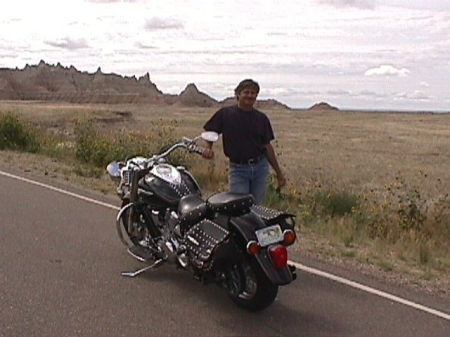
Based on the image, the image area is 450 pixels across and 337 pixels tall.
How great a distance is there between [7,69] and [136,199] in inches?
6623

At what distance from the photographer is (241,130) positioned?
21.7ft

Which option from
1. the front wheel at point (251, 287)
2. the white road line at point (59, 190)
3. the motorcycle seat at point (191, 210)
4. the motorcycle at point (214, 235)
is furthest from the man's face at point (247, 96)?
the white road line at point (59, 190)

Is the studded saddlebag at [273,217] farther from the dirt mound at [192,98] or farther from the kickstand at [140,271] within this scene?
the dirt mound at [192,98]

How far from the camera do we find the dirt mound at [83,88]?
15850 centimetres

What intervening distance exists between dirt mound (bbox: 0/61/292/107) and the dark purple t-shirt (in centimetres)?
14905

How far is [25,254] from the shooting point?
6824mm

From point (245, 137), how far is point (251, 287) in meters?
1.94

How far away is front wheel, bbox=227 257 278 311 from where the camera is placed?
16.6 ft

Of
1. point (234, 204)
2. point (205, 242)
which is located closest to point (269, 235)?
point (234, 204)

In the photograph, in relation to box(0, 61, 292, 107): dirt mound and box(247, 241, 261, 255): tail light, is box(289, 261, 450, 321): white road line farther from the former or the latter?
box(0, 61, 292, 107): dirt mound

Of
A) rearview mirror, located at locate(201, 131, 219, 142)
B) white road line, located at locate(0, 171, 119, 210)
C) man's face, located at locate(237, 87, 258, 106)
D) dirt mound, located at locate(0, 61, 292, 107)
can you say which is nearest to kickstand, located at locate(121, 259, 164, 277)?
rearview mirror, located at locate(201, 131, 219, 142)

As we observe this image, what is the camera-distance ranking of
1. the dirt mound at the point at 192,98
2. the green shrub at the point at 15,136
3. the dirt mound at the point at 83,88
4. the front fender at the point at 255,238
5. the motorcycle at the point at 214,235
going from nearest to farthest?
the front fender at the point at 255,238, the motorcycle at the point at 214,235, the green shrub at the point at 15,136, the dirt mound at the point at 83,88, the dirt mound at the point at 192,98

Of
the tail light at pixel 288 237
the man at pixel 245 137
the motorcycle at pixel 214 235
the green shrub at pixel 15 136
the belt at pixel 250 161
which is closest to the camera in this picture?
the motorcycle at pixel 214 235

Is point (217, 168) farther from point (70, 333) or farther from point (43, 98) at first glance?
point (43, 98)
